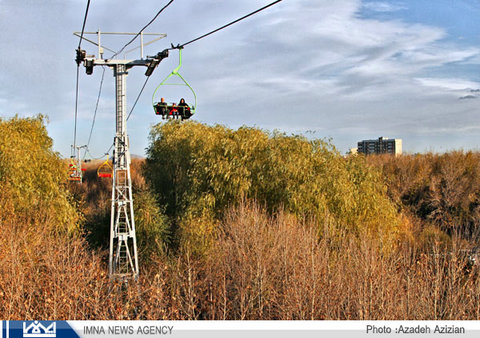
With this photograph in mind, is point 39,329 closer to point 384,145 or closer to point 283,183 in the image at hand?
point 283,183

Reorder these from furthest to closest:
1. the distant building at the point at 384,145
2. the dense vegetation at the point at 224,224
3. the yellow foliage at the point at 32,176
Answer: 1. the distant building at the point at 384,145
2. the yellow foliage at the point at 32,176
3. the dense vegetation at the point at 224,224

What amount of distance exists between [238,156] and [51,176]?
1175 cm

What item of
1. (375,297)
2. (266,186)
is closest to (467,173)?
(266,186)

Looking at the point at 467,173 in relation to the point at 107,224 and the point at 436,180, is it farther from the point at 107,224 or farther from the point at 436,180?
the point at 107,224

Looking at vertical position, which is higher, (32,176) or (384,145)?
(384,145)

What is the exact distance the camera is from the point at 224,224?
1166 inches

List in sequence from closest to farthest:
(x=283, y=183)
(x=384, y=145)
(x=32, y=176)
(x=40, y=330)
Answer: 1. (x=40, y=330)
2. (x=32, y=176)
3. (x=283, y=183)
4. (x=384, y=145)

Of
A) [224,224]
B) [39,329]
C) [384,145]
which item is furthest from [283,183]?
[384,145]

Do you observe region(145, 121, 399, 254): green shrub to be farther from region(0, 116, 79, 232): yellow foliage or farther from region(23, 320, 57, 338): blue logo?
region(23, 320, 57, 338): blue logo

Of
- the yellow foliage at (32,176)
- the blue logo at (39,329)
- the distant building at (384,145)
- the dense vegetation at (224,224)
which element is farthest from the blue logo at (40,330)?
the distant building at (384,145)

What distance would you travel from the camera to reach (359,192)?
1178 inches

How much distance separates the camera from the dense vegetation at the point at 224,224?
17875 mm

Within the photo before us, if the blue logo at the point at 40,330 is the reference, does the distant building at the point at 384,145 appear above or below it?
above

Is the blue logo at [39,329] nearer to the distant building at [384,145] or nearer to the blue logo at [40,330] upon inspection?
the blue logo at [40,330]
